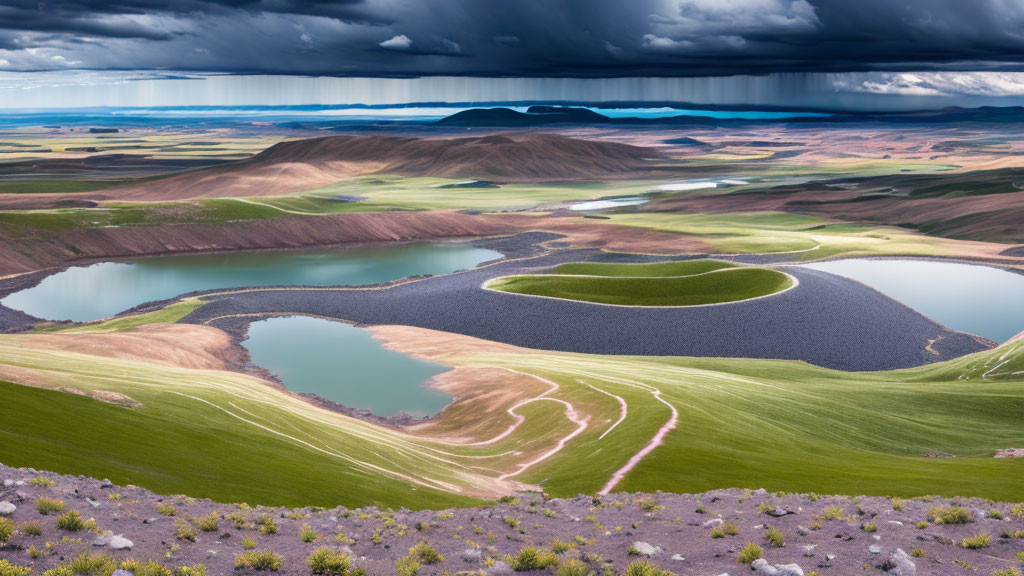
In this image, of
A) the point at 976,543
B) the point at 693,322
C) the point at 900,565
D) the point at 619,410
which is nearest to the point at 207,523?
the point at 900,565

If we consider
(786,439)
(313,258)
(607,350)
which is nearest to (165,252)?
(313,258)

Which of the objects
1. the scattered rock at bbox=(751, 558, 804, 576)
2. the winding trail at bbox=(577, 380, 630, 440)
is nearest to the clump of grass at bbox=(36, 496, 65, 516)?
the scattered rock at bbox=(751, 558, 804, 576)

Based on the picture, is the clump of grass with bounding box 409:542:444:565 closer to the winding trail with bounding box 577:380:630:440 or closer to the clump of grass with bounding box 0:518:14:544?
the clump of grass with bounding box 0:518:14:544

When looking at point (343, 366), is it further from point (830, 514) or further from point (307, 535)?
A: point (830, 514)

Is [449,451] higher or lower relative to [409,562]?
lower

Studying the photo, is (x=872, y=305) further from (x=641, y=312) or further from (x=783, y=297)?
(x=641, y=312)

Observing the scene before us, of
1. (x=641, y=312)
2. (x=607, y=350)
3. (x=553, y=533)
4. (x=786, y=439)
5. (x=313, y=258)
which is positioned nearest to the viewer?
(x=553, y=533)
